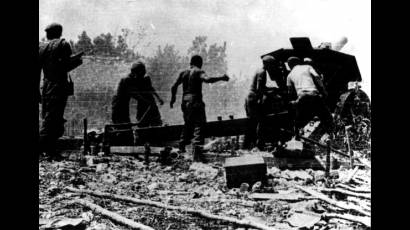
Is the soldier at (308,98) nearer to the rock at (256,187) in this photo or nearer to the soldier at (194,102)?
the soldier at (194,102)

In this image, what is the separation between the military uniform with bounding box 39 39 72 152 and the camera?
6.78 metres

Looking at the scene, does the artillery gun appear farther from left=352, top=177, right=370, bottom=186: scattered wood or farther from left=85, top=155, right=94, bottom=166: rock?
left=352, top=177, right=370, bottom=186: scattered wood

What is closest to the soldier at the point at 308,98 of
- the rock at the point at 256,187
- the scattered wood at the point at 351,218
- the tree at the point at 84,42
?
the rock at the point at 256,187

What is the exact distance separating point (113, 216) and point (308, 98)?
4186 mm

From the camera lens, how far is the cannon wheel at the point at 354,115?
792 centimetres

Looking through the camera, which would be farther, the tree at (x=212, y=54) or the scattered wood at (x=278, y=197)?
the tree at (x=212, y=54)

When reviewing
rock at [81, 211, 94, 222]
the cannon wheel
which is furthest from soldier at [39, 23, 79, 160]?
the cannon wheel

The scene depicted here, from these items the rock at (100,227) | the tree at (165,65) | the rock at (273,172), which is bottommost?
the rock at (100,227)

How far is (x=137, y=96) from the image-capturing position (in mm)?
9141

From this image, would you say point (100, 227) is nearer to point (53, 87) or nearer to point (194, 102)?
point (53, 87)

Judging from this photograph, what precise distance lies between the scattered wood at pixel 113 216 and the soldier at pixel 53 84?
2091 mm

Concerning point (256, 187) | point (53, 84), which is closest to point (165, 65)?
point (53, 84)
